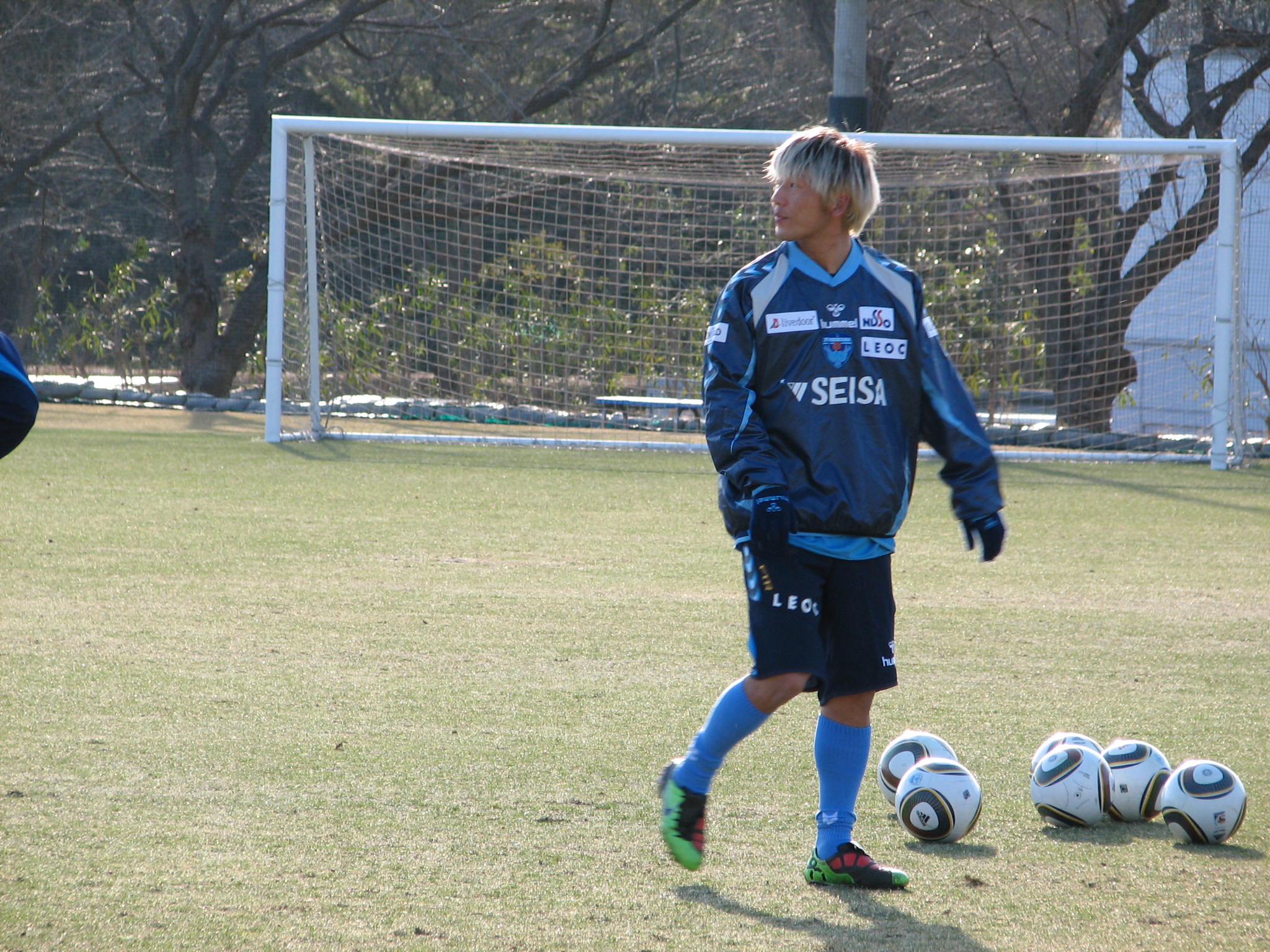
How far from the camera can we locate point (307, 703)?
13.6 ft

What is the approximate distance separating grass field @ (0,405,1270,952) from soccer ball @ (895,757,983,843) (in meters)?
0.06

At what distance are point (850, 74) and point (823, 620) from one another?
1034cm

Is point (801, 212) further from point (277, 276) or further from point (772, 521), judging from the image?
point (277, 276)

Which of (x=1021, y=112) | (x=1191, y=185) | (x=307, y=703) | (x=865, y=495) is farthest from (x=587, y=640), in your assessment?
(x=1021, y=112)

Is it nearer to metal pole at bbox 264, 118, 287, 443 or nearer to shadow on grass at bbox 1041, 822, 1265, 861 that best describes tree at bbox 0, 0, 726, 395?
metal pole at bbox 264, 118, 287, 443

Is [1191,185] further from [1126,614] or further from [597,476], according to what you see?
[1126,614]

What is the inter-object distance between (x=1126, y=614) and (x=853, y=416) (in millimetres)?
3530

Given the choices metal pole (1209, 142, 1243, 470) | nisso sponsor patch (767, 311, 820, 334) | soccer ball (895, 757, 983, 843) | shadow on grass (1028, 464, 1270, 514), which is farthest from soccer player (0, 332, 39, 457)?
metal pole (1209, 142, 1243, 470)

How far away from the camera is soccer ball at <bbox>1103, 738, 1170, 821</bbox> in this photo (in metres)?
3.25

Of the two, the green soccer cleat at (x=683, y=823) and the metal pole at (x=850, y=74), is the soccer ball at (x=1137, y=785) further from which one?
the metal pole at (x=850, y=74)

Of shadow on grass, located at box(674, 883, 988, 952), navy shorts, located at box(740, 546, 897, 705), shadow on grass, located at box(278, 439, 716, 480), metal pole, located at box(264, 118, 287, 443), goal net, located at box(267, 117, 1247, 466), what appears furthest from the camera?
goal net, located at box(267, 117, 1247, 466)

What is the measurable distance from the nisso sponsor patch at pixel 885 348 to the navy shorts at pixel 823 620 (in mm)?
435

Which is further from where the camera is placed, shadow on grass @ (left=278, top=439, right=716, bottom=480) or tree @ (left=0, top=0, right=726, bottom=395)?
tree @ (left=0, top=0, right=726, bottom=395)

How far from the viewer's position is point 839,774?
9.62 feet
